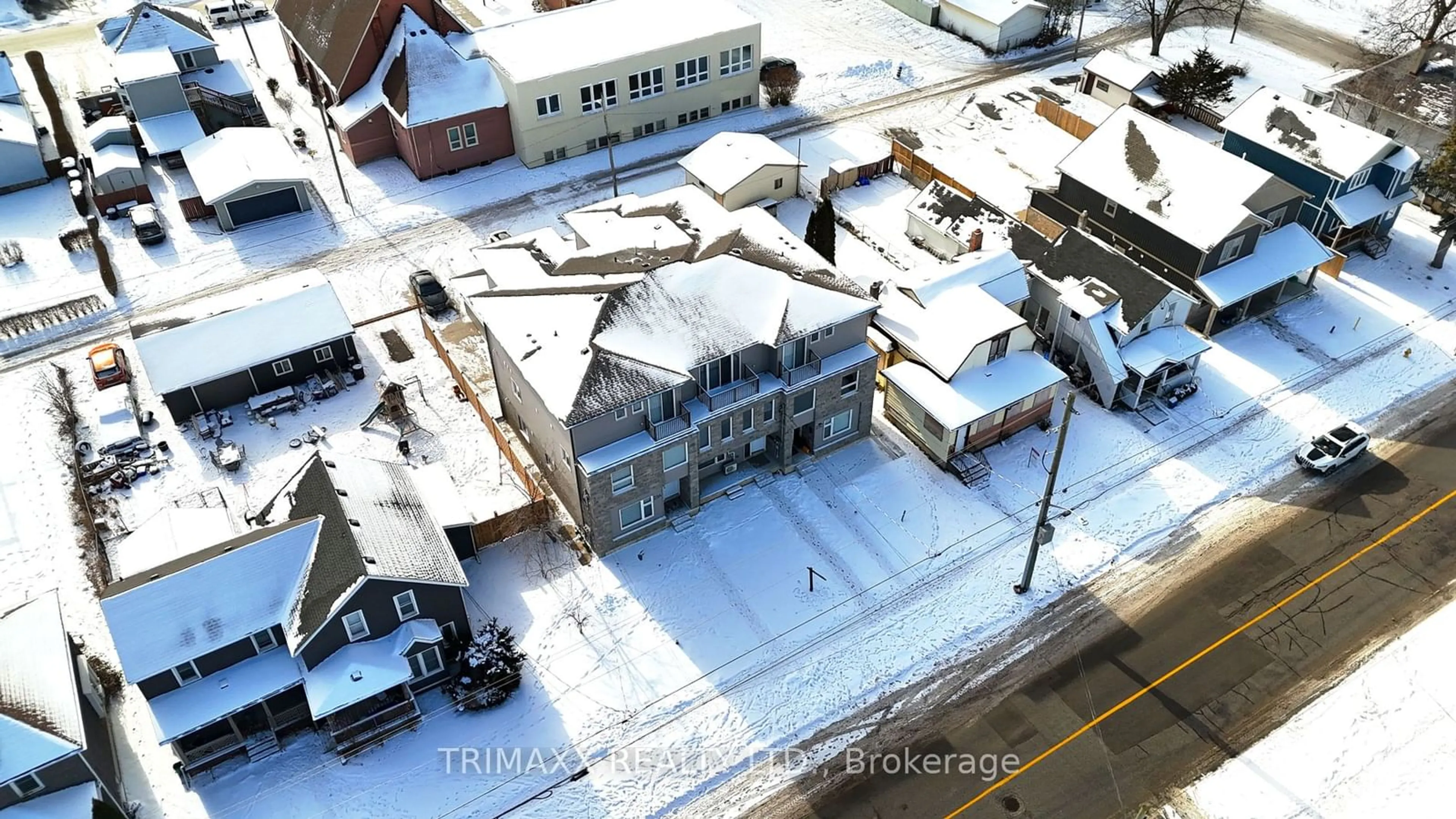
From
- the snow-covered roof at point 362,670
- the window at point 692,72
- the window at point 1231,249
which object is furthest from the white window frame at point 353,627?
the window at point 692,72

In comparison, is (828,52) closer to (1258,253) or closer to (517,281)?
(1258,253)

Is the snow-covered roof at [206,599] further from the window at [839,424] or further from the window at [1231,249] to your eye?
the window at [1231,249]

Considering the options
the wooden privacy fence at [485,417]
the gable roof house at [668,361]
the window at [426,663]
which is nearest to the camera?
the window at [426,663]

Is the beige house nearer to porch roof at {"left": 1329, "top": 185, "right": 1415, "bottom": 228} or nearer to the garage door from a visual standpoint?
the garage door

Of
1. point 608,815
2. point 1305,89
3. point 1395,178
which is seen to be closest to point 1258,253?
point 1395,178

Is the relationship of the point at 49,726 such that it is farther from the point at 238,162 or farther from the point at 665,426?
the point at 238,162

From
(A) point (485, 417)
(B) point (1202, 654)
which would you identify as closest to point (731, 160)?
(A) point (485, 417)
